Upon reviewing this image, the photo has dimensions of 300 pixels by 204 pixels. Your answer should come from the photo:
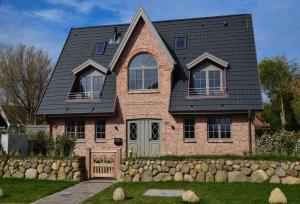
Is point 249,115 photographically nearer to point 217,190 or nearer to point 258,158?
point 258,158

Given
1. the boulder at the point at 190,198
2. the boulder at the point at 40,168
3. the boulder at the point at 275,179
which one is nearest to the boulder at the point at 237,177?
the boulder at the point at 275,179

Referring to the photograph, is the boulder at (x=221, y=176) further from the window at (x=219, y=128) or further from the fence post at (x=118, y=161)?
the window at (x=219, y=128)

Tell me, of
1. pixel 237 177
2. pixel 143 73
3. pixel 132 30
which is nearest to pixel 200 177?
pixel 237 177

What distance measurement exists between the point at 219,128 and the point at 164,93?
12.6 feet

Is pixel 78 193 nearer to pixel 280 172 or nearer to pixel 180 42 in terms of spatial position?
pixel 280 172

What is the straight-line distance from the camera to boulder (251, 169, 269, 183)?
45.9 feet

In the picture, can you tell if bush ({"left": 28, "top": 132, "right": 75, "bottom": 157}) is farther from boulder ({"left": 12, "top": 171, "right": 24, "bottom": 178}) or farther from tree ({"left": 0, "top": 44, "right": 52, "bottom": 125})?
tree ({"left": 0, "top": 44, "right": 52, "bottom": 125})

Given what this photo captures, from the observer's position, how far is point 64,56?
26500mm

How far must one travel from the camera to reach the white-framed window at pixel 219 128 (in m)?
21.3

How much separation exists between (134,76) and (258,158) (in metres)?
10.9

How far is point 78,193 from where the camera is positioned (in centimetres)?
1275

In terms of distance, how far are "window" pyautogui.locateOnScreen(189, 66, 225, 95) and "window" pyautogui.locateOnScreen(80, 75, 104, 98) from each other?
6010 millimetres

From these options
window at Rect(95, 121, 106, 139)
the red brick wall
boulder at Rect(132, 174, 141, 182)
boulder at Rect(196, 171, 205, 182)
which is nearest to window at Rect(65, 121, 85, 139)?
the red brick wall

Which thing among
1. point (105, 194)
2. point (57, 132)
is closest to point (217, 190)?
point (105, 194)
